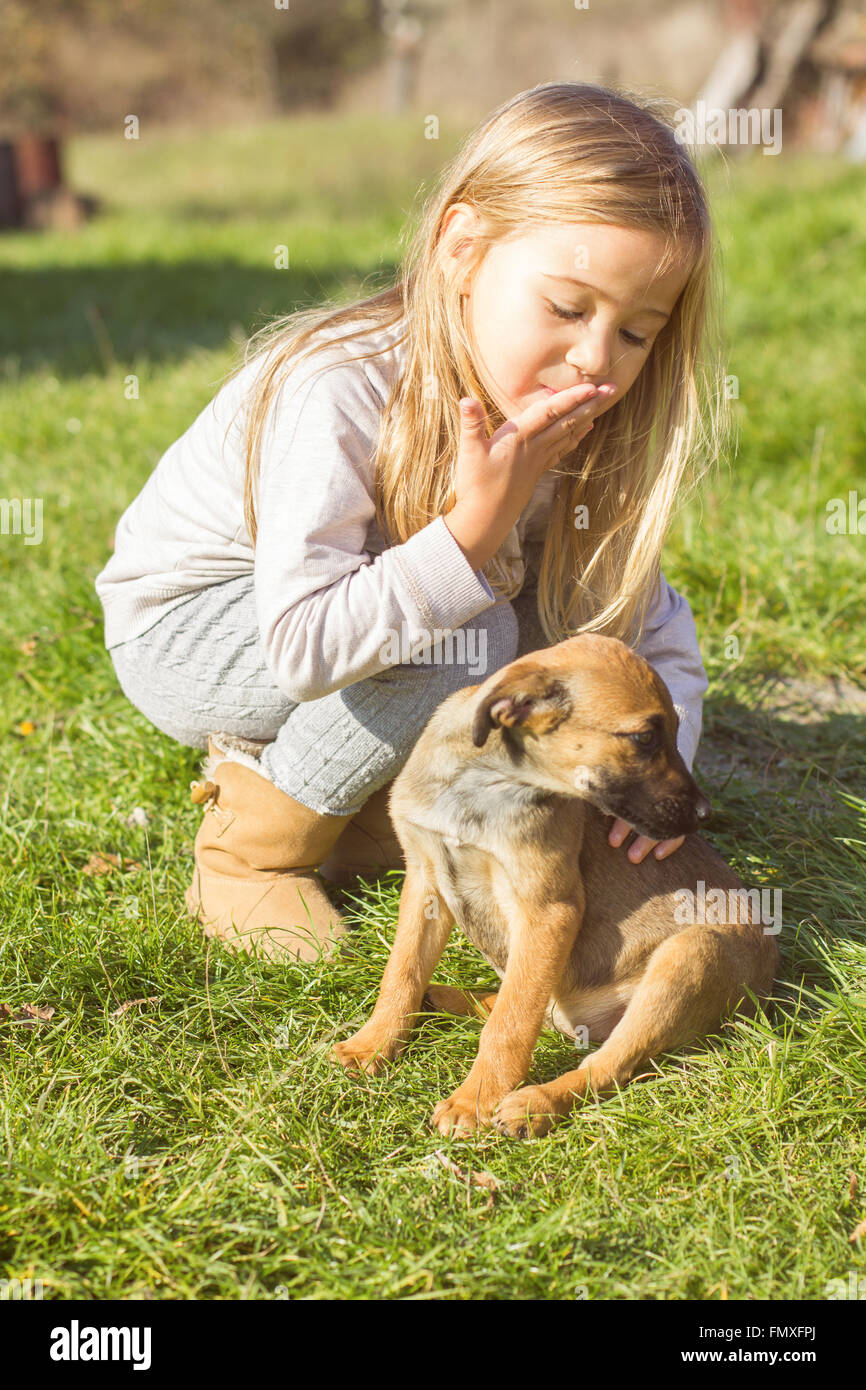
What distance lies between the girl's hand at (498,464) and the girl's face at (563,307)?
84 millimetres

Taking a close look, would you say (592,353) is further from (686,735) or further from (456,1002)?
(456,1002)

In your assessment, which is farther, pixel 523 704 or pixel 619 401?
pixel 619 401

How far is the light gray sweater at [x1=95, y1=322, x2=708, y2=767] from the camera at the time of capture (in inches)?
97.0

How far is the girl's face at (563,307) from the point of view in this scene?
2.48 metres

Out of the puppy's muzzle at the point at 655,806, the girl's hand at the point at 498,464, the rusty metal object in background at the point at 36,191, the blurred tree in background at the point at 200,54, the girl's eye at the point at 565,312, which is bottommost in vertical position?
the puppy's muzzle at the point at 655,806

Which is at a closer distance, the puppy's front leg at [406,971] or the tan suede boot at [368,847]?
the puppy's front leg at [406,971]

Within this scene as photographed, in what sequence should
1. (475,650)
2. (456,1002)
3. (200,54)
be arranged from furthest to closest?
1. (200,54)
2. (475,650)
3. (456,1002)

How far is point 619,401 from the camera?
9.64ft

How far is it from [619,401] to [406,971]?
4.69 feet

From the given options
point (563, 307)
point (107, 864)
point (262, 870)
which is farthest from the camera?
point (107, 864)

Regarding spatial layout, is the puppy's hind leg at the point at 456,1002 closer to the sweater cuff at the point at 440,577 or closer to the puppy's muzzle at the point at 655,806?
the puppy's muzzle at the point at 655,806

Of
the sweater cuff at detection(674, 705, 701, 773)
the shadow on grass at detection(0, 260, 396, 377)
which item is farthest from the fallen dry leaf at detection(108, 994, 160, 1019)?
the shadow on grass at detection(0, 260, 396, 377)

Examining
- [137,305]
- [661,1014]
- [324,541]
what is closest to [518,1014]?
[661,1014]

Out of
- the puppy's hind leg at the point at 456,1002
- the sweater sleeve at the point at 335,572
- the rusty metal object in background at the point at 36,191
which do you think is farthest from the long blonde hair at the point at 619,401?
the rusty metal object in background at the point at 36,191
